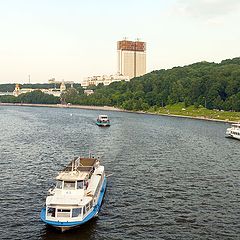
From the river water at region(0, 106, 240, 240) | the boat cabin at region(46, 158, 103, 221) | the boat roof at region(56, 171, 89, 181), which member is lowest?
the river water at region(0, 106, 240, 240)

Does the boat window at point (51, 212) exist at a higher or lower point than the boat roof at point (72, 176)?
lower

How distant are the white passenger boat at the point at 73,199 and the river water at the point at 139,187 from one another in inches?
58.9

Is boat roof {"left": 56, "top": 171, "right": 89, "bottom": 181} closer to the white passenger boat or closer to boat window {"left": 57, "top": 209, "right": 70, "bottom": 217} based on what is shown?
the white passenger boat

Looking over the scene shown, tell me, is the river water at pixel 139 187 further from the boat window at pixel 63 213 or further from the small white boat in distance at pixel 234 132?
the small white boat in distance at pixel 234 132

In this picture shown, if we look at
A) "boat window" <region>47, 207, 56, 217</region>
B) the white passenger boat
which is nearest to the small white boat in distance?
the white passenger boat

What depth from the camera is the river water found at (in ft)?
174

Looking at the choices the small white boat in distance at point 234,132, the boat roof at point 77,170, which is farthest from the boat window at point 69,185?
the small white boat in distance at point 234,132

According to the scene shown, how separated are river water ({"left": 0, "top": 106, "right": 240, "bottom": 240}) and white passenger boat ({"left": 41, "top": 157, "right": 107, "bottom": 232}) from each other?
4.91 ft

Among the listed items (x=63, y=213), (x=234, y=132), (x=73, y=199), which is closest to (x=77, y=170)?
(x=73, y=199)

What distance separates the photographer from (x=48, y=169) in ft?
285

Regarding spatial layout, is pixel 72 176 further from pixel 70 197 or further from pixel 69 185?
pixel 70 197

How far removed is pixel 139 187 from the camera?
72.6 m

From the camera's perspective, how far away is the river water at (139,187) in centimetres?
5303

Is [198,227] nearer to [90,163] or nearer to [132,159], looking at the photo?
[90,163]
